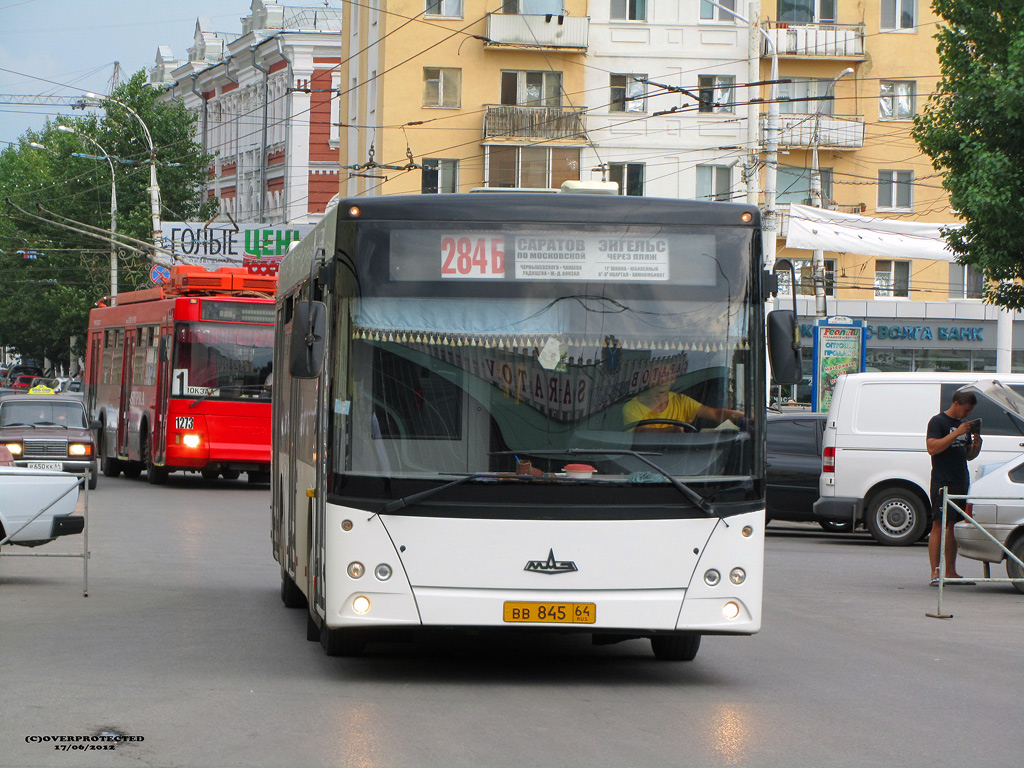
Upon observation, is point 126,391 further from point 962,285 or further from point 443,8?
point 962,285

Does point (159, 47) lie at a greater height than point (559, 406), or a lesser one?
greater

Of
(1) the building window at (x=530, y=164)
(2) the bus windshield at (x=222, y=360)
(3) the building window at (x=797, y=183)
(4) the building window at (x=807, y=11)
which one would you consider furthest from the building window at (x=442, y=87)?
(2) the bus windshield at (x=222, y=360)

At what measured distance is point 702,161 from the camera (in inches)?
2014

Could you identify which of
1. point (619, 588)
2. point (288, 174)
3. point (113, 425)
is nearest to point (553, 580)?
point (619, 588)

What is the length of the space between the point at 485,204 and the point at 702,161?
4325cm

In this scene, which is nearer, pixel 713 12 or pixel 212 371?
pixel 212 371

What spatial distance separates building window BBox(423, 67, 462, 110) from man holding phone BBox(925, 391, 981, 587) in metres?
37.5

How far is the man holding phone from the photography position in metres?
14.4

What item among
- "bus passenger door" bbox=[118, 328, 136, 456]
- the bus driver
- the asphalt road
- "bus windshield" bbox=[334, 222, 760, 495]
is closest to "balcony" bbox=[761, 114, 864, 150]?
"bus passenger door" bbox=[118, 328, 136, 456]

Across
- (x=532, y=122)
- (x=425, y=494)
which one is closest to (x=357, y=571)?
(x=425, y=494)

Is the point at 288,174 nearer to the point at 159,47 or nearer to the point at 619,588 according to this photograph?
the point at 159,47

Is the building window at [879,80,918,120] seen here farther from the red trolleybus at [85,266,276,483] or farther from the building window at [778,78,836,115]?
the red trolleybus at [85,266,276,483]

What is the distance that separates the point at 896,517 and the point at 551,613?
472 inches

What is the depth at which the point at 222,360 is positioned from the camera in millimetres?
26672
